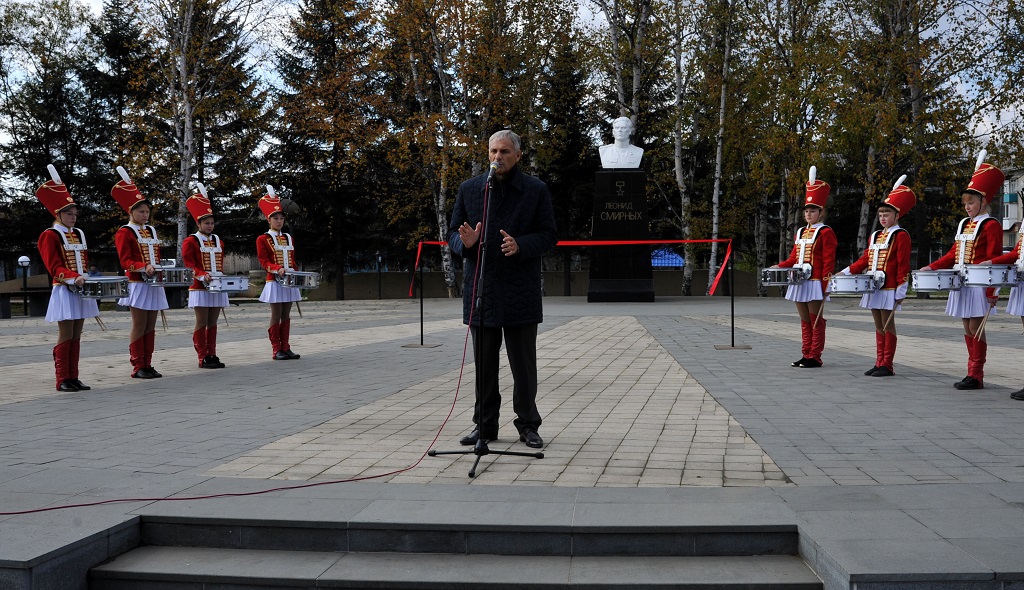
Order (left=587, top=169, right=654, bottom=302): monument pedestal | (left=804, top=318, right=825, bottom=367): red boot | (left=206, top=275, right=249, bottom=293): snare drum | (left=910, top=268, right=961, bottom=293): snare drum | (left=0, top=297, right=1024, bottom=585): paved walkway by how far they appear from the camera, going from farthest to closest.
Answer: (left=587, top=169, right=654, bottom=302): monument pedestal, (left=206, top=275, right=249, bottom=293): snare drum, (left=804, top=318, right=825, bottom=367): red boot, (left=910, top=268, right=961, bottom=293): snare drum, (left=0, top=297, right=1024, bottom=585): paved walkway

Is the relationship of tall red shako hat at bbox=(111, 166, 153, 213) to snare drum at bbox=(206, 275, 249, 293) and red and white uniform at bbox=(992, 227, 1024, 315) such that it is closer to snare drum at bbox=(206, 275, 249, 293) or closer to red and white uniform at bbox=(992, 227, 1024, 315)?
snare drum at bbox=(206, 275, 249, 293)

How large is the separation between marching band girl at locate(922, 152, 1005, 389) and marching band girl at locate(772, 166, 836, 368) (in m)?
1.70

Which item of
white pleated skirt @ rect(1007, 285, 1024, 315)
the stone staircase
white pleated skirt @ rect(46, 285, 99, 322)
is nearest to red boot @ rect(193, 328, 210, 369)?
white pleated skirt @ rect(46, 285, 99, 322)

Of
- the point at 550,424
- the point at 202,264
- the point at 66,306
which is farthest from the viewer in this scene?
the point at 202,264

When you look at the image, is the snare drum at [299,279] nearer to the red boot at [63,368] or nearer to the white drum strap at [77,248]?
the white drum strap at [77,248]

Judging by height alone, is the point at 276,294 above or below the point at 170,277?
below

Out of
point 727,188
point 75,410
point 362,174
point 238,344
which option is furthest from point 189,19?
point 75,410

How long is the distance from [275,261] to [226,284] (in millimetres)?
1139

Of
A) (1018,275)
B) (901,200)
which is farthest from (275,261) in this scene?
(1018,275)

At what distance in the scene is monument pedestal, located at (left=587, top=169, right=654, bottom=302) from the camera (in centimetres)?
2423

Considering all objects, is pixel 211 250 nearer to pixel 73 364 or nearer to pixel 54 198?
pixel 54 198

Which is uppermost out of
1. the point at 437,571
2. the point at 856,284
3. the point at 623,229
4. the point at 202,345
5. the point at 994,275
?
the point at 623,229

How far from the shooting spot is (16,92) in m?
Result: 37.8

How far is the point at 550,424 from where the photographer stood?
6582 millimetres
